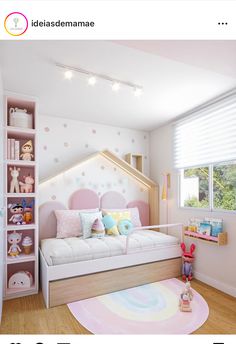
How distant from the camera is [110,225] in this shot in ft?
9.55

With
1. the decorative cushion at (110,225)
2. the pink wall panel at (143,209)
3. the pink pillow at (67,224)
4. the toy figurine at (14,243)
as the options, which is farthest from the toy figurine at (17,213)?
the pink wall panel at (143,209)

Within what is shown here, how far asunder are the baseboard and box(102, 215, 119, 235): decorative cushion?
1217mm

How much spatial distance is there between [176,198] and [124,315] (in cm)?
179

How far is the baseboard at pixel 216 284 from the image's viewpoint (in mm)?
2304

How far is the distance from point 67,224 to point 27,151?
1090 millimetres

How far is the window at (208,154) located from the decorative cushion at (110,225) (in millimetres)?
1084

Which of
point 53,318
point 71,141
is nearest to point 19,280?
point 53,318
